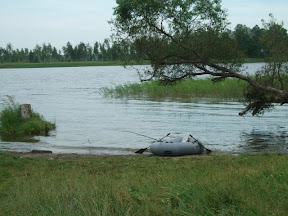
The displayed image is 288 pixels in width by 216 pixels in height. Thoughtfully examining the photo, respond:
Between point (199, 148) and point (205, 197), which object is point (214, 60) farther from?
point (205, 197)

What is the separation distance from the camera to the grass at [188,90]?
3238cm

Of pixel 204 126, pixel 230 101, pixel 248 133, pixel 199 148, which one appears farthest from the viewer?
pixel 230 101

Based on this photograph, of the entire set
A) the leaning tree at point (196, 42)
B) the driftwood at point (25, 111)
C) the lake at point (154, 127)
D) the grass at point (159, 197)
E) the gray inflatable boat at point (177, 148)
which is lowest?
the lake at point (154, 127)

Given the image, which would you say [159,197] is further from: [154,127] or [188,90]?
[188,90]

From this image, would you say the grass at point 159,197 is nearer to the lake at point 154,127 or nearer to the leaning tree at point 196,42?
the lake at point 154,127

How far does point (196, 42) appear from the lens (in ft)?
57.4

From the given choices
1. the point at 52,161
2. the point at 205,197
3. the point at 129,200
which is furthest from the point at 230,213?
the point at 52,161

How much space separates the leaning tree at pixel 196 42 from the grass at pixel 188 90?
13.8 metres

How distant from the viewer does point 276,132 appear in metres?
18.8

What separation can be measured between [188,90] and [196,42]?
1663 cm

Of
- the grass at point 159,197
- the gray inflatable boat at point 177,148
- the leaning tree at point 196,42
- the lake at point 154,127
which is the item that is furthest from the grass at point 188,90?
the grass at point 159,197

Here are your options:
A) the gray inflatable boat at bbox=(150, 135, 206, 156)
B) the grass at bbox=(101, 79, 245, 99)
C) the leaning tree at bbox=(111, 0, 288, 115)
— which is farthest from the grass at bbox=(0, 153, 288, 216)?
the grass at bbox=(101, 79, 245, 99)

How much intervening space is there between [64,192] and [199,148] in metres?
8.33

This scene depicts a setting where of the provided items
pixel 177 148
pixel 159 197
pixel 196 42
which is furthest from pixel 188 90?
pixel 159 197
